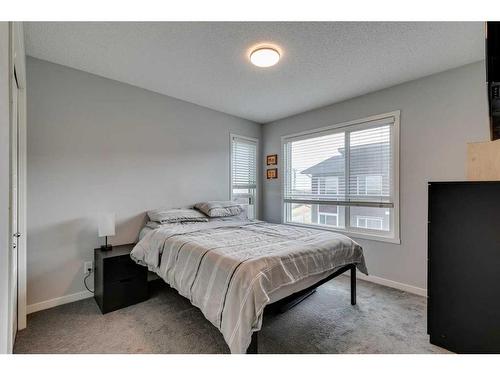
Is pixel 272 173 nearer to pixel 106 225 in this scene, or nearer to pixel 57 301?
pixel 106 225

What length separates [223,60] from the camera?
2438mm

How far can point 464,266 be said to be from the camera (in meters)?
1.73

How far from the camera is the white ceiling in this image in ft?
6.44

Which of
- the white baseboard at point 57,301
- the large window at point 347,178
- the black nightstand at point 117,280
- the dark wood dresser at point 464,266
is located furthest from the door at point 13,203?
the large window at point 347,178

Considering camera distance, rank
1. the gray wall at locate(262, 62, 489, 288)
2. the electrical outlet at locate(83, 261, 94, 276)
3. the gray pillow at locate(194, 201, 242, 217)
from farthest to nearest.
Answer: the gray pillow at locate(194, 201, 242, 217)
the electrical outlet at locate(83, 261, 94, 276)
the gray wall at locate(262, 62, 489, 288)

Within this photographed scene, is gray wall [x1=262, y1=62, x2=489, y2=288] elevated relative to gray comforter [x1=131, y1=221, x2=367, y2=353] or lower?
elevated

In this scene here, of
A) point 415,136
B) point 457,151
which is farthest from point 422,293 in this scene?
point 415,136

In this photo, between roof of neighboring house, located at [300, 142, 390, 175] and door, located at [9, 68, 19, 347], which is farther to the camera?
roof of neighboring house, located at [300, 142, 390, 175]

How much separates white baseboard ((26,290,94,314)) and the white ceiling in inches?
98.5

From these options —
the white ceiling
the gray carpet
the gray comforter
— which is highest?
the white ceiling

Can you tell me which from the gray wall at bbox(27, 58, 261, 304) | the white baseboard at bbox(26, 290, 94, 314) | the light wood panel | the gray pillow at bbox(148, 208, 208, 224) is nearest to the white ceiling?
the gray wall at bbox(27, 58, 261, 304)

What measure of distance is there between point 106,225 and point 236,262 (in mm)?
1715

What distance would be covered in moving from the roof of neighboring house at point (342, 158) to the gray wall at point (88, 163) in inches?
80.4

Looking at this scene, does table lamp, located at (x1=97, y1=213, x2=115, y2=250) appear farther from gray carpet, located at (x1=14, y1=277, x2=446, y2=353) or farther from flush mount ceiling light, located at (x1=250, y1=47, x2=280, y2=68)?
flush mount ceiling light, located at (x1=250, y1=47, x2=280, y2=68)
